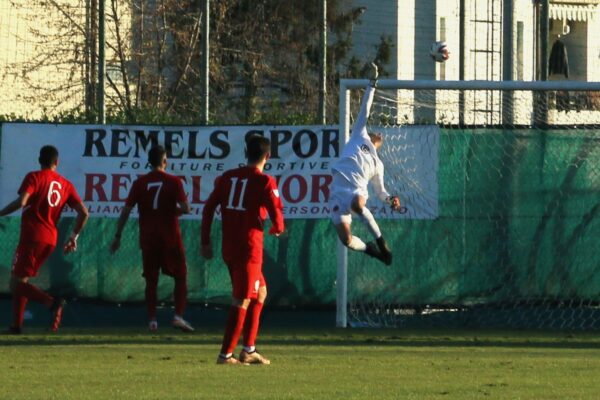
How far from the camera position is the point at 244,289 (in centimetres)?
1311

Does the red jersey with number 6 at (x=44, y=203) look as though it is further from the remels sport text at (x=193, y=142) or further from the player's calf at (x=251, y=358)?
the player's calf at (x=251, y=358)

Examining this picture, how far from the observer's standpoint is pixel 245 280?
13.1 meters

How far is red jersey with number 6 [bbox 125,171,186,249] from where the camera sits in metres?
16.3

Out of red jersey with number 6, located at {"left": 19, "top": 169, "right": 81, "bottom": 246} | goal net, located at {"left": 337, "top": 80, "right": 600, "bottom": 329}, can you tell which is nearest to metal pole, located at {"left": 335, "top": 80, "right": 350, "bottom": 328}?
goal net, located at {"left": 337, "top": 80, "right": 600, "bottom": 329}

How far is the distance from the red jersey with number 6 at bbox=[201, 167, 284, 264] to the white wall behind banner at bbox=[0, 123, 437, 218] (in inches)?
202

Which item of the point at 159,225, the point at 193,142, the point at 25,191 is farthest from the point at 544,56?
the point at 25,191

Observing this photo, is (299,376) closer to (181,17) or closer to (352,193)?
(352,193)

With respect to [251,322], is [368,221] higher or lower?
higher

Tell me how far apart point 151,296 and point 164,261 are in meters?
0.41

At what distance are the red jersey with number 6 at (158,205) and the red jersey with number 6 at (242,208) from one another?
9.91 feet

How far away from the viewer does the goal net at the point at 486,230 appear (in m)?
18.0

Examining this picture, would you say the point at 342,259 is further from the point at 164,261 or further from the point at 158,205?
the point at 158,205

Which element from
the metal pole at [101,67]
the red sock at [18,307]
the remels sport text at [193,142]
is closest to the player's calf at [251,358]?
the red sock at [18,307]

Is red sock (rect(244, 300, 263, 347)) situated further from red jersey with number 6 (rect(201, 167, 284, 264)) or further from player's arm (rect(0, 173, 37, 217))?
player's arm (rect(0, 173, 37, 217))
